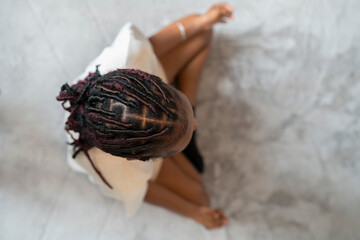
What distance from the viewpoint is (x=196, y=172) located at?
3.16 feet

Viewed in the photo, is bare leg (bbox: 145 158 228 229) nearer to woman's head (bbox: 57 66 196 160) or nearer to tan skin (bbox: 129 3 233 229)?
tan skin (bbox: 129 3 233 229)

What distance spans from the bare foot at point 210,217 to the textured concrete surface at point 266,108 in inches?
2.7

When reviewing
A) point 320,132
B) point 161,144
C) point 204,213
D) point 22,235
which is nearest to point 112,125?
point 161,144

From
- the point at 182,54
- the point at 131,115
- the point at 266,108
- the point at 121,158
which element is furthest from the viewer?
the point at 266,108

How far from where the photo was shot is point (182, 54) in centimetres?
87

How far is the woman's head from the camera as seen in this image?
1.47ft

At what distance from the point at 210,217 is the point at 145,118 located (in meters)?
0.56

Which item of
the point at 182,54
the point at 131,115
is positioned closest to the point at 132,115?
the point at 131,115

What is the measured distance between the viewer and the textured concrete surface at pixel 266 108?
3.14 feet

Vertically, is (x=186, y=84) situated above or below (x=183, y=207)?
above

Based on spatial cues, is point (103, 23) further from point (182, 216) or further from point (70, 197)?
point (182, 216)

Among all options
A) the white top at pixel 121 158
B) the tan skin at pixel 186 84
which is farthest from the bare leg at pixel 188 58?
the white top at pixel 121 158

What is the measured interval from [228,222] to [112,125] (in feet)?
2.18

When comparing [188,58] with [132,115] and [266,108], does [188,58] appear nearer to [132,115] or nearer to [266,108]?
[266,108]
